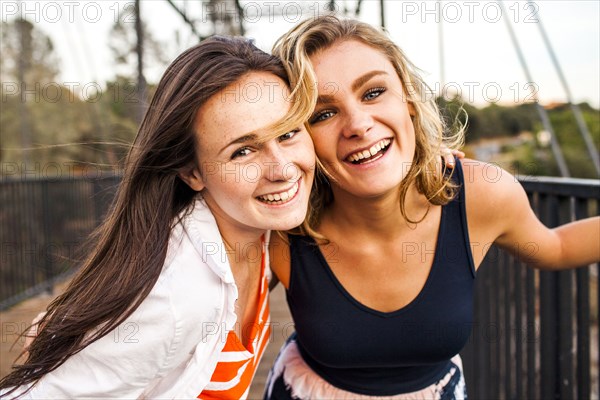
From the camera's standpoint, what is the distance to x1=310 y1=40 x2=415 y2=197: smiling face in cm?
134

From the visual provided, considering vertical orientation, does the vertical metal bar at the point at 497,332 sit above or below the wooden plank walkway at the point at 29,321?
above

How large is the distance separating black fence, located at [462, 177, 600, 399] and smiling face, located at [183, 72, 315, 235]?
2.67 ft

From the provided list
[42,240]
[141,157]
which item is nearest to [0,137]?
[42,240]

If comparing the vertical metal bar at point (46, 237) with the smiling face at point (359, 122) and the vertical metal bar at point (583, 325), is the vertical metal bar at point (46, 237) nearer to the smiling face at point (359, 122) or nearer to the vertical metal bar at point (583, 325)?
the smiling face at point (359, 122)

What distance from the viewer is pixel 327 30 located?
1435 millimetres

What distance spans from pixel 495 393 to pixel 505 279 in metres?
0.45

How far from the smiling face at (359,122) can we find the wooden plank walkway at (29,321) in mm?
1820

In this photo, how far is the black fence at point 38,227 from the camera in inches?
181

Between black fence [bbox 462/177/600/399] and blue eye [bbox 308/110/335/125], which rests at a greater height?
blue eye [bbox 308/110/335/125]

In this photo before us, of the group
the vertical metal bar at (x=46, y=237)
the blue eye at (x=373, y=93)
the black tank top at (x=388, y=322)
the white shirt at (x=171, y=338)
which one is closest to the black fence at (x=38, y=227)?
the vertical metal bar at (x=46, y=237)

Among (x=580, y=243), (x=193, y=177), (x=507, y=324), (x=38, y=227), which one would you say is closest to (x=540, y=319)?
(x=507, y=324)

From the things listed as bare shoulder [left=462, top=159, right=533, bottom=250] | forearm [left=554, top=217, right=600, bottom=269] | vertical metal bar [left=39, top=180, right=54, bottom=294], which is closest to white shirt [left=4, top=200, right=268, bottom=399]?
bare shoulder [left=462, top=159, right=533, bottom=250]

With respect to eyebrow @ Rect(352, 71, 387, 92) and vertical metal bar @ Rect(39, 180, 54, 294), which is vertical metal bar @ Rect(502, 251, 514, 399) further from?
vertical metal bar @ Rect(39, 180, 54, 294)

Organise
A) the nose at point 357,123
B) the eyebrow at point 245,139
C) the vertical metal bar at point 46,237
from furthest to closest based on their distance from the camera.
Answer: the vertical metal bar at point 46,237
the nose at point 357,123
the eyebrow at point 245,139
